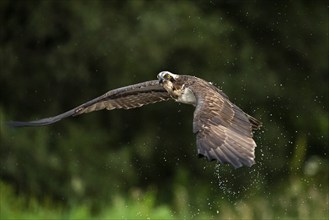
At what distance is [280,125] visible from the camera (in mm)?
17328

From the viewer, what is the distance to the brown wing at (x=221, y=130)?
29.2 feet

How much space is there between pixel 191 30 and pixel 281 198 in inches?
133

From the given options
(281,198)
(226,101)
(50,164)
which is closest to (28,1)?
(50,164)

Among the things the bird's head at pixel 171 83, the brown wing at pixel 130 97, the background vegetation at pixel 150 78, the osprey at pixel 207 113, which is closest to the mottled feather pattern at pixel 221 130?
the osprey at pixel 207 113

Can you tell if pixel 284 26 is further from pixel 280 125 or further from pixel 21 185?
pixel 21 185

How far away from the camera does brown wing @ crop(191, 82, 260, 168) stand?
29.2ft

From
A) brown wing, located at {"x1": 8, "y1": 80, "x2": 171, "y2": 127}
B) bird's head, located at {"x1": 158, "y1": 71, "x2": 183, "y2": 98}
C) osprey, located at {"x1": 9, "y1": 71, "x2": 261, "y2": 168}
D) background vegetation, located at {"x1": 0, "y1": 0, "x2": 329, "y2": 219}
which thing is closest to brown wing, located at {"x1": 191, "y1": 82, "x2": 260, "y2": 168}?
osprey, located at {"x1": 9, "y1": 71, "x2": 261, "y2": 168}

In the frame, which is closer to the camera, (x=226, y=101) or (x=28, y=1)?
(x=226, y=101)

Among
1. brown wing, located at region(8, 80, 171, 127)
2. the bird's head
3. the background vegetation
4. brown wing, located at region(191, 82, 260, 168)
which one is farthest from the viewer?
the background vegetation

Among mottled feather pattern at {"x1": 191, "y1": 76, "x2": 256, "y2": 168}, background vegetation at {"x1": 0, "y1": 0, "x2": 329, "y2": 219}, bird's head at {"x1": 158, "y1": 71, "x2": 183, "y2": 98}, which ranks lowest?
background vegetation at {"x1": 0, "y1": 0, "x2": 329, "y2": 219}

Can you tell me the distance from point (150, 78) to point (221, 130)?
8.02 meters

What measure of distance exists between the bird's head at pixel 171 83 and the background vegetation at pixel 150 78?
6297 mm

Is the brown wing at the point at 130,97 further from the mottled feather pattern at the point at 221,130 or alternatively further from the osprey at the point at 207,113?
the mottled feather pattern at the point at 221,130

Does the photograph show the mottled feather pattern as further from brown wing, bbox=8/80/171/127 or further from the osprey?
brown wing, bbox=8/80/171/127
